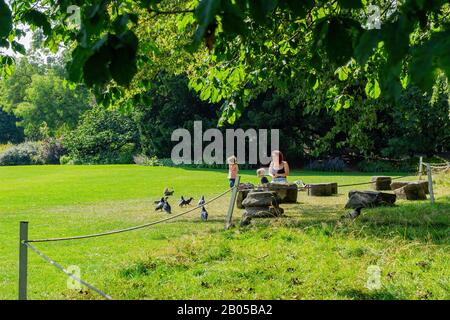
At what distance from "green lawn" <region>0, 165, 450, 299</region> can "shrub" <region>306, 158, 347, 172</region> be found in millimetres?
18260

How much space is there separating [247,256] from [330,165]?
995 inches

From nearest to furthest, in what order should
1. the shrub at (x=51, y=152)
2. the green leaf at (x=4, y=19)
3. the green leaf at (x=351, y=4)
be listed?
the green leaf at (x=351, y=4)
the green leaf at (x=4, y=19)
the shrub at (x=51, y=152)

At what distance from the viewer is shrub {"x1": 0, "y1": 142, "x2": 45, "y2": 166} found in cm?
4444

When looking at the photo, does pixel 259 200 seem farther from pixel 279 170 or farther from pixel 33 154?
pixel 33 154

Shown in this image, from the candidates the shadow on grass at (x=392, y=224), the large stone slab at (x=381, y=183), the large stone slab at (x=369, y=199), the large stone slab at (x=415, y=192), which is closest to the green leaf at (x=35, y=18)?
the shadow on grass at (x=392, y=224)

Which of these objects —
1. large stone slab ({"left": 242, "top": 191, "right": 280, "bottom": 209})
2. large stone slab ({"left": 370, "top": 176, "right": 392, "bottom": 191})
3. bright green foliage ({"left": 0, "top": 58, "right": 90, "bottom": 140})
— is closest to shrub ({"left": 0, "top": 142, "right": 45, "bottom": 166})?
bright green foliage ({"left": 0, "top": 58, "right": 90, "bottom": 140})

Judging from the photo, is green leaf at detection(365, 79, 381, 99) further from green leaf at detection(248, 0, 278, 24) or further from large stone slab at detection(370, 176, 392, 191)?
large stone slab at detection(370, 176, 392, 191)

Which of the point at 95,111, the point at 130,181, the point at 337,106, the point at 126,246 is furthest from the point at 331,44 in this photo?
the point at 95,111

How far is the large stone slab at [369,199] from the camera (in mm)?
12523

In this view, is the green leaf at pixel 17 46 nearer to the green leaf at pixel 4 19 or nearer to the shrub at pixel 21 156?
the green leaf at pixel 4 19

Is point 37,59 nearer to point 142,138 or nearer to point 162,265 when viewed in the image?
point 142,138

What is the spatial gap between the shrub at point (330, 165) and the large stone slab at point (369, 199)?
18737 millimetres

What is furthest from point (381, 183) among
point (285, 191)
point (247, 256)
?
point (247, 256)

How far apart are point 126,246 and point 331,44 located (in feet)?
24.6
